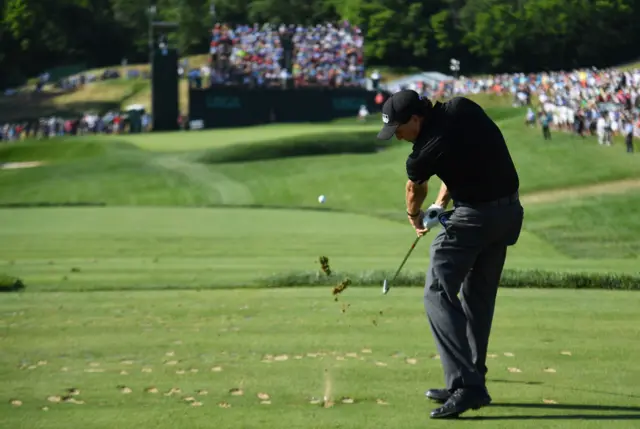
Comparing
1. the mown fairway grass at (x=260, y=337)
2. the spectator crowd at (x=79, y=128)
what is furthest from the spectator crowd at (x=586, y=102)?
the spectator crowd at (x=79, y=128)

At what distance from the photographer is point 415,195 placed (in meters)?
7.84

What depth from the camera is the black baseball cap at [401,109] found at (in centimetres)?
753

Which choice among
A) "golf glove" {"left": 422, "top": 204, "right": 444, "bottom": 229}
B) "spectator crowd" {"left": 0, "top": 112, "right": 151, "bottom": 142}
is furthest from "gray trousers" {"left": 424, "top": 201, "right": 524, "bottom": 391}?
"spectator crowd" {"left": 0, "top": 112, "right": 151, "bottom": 142}

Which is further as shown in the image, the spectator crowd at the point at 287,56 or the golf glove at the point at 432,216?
the spectator crowd at the point at 287,56

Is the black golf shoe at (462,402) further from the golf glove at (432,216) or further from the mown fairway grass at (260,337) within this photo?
the golf glove at (432,216)

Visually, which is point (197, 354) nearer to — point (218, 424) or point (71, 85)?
point (218, 424)

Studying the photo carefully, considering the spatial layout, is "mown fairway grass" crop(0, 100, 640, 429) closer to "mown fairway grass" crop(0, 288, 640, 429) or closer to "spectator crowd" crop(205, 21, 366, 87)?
"mown fairway grass" crop(0, 288, 640, 429)

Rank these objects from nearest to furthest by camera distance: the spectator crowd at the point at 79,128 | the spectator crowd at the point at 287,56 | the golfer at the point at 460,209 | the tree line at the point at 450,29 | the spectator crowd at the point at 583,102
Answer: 1. the golfer at the point at 460,209
2. the spectator crowd at the point at 583,102
3. the spectator crowd at the point at 79,128
4. the spectator crowd at the point at 287,56
5. the tree line at the point at 450,29

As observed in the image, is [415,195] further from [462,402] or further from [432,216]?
[462,402]

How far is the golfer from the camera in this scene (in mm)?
7547

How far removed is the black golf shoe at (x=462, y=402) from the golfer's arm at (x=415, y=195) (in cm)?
129

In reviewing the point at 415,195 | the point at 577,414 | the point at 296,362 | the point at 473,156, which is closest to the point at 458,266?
the point at 415,195

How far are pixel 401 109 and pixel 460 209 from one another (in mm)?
791

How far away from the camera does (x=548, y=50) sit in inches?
3812
